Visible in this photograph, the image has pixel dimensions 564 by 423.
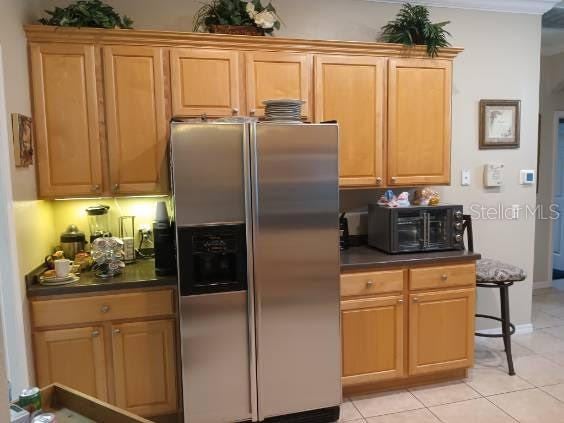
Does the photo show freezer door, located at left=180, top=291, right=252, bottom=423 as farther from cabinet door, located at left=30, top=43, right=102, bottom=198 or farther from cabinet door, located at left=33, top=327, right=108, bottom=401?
cabinet door, located at left=30, top=43, right=102, bottom=198

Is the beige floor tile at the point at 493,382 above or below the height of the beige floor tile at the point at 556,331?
below

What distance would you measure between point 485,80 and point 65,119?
9.99ft

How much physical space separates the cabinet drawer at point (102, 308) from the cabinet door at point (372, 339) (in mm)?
1073

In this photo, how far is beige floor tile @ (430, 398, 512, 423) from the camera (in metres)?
2.56

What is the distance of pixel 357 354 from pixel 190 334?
1066 millimetres

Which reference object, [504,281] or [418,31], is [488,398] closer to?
[504,281]

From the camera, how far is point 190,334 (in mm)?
2279

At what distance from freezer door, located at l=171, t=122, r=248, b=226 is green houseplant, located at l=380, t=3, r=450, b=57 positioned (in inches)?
56.6

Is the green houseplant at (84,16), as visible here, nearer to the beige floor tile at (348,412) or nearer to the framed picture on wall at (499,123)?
the beige floor tile at (348,412)

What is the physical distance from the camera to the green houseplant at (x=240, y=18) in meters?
2.70

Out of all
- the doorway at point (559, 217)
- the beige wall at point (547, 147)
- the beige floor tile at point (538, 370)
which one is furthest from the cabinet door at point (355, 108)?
the doorway at point (559, 217)

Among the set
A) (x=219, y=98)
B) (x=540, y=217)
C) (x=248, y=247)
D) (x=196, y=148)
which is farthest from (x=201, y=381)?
(x=540, y=217)

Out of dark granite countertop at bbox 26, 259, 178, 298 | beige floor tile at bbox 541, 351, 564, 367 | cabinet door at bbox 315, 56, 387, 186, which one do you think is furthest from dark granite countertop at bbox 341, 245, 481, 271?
beige floor tile at bbox 541, 351, 564, 367

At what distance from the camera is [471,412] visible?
2.65 metres
